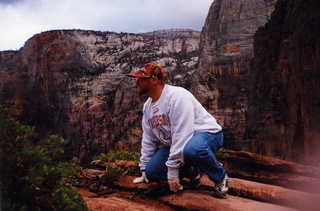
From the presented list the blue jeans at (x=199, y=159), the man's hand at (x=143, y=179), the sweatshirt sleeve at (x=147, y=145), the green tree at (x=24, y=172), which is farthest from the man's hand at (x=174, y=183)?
the green tree at (x=24, y=172)

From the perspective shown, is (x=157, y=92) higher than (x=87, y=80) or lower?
lower

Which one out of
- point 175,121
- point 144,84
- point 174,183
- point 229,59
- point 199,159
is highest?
point 229,59

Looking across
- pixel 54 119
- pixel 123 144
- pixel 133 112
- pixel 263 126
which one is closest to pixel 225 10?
pixel 133 112

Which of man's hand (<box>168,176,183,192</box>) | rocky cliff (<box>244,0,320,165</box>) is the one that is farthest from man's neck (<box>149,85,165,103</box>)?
rocky cliff (<box>244,0,320,165</box>)

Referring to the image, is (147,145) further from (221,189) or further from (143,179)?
(221,189)

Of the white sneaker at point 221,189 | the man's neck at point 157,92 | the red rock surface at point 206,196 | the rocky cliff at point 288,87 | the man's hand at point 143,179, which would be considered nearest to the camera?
the red rock surface at point 206,196

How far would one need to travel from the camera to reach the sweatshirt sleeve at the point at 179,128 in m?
2.92

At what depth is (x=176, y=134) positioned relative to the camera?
2.96m

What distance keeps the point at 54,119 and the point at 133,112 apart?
15.6 meters

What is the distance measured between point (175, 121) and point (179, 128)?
100 millimetres

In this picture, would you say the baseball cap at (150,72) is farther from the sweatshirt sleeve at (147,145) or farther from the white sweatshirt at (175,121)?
the sweatshirt sleeve at (147,145)

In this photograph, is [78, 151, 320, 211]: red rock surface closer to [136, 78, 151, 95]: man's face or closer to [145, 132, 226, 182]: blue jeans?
[145, 132, 226, 182]: blue jeans

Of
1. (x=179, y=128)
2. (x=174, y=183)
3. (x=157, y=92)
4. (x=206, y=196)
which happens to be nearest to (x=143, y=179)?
(x=174, y=183)

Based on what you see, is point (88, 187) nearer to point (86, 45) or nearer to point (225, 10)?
point (225, 10)
